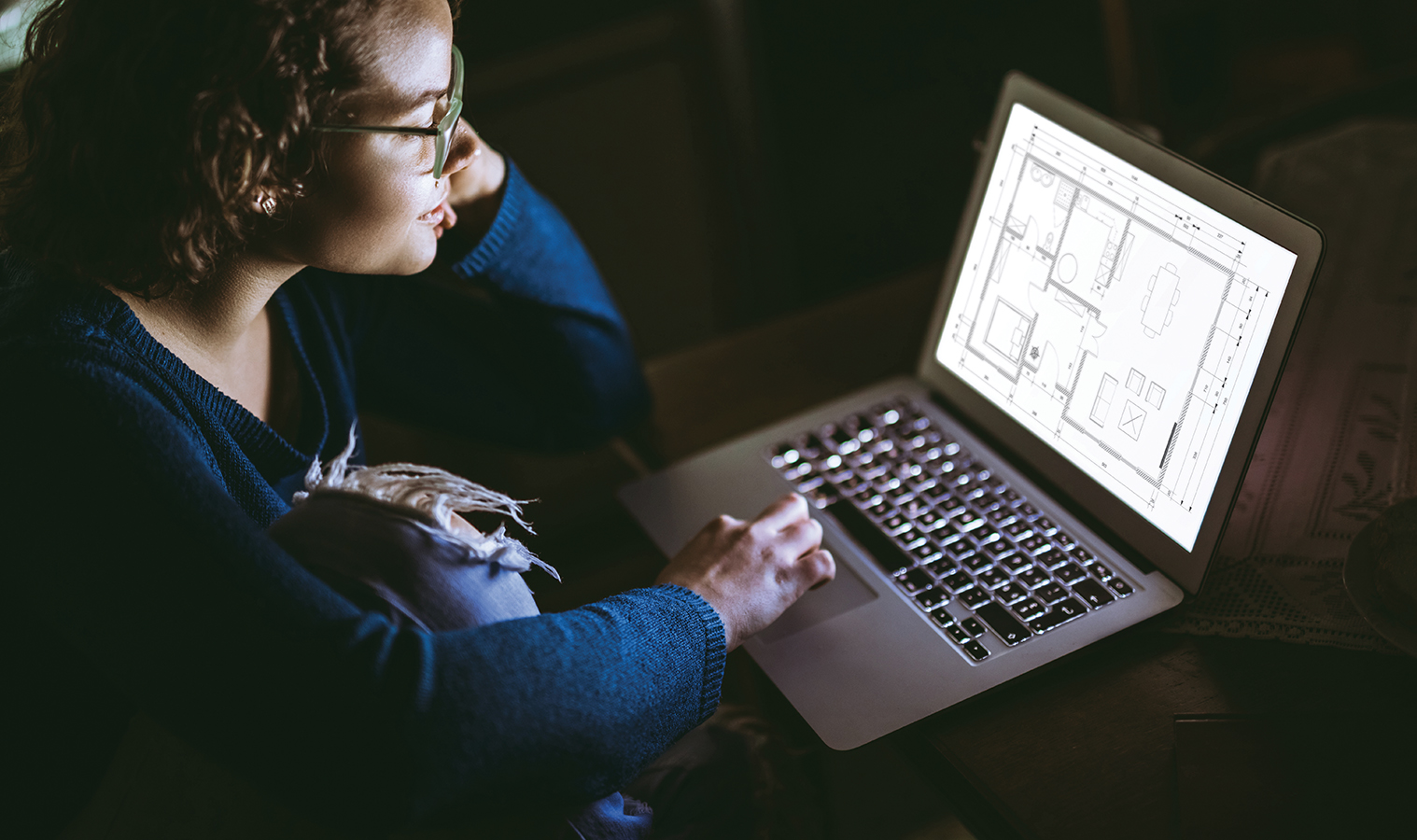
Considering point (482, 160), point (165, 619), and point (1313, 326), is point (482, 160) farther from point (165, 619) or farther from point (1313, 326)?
point (1313, 326)

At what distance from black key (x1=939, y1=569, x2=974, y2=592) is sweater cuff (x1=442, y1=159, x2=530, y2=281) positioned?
58cm

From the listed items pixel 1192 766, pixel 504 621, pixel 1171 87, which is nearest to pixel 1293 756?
pixel 1192 766

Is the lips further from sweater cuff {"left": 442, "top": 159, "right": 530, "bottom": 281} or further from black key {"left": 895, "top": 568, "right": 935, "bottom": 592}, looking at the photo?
black key {"left": 895, "top": 568, "right": 935, "bottom": 592}

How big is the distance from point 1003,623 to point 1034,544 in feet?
0.35

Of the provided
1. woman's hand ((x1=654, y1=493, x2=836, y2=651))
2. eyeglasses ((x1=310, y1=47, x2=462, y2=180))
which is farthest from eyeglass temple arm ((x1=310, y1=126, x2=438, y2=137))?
woman's hand ((x1=654, y1=493, x2=836, y2=651))

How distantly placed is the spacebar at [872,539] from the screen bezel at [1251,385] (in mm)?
169

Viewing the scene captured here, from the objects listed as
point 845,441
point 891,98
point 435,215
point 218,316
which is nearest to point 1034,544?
point 845,441

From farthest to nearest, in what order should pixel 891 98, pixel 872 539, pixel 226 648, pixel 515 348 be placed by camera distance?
pixel 891 98 → pixel 515 348 → pixel 872 539 → pixel 226 648

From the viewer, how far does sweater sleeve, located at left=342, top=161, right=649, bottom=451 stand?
1.11 m

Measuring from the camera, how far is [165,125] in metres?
0.69

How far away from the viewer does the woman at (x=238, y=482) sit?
1.95ft

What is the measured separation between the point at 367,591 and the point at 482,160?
588 mm

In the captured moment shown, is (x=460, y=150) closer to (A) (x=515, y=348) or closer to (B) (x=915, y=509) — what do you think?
(A) (x=515, y=348)

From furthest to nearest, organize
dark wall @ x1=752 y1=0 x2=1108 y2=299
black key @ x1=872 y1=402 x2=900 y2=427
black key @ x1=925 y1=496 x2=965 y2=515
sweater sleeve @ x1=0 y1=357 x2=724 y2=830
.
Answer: dark wall @ x1=752 y1=0 x2=1108 y2=299
black key @ x1=872 y1=402 x2=900 y2=427
black key @ x1=925 y1=496 x2=965 y2=515
sweater sleeve @ x1=0 y1=357 x2=724 y2=830
